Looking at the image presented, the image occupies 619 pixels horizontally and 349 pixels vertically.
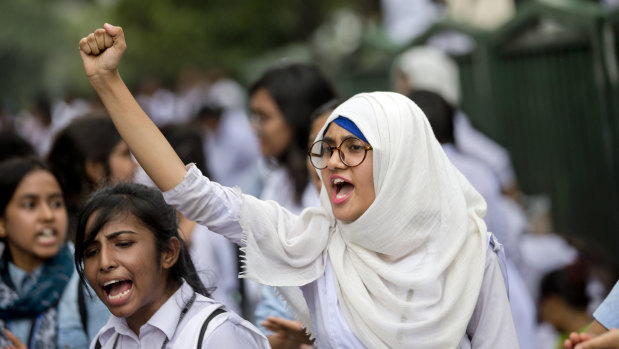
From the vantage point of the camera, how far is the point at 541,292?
5562 millimetres

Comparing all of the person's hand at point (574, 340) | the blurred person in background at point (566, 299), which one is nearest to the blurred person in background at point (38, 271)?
the person's hand at point (574, 340)

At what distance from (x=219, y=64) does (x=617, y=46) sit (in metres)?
14.6

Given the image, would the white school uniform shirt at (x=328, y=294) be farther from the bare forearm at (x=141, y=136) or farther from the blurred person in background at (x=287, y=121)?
the blurred person in background at (x=287, y=121)

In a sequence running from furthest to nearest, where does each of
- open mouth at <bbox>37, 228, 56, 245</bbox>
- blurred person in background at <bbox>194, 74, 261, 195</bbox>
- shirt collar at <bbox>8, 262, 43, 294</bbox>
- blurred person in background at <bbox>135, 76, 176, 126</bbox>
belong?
1. blurred person in background at <bbox>135, 76, 176, 126</bbox>
2. blurred person in background at <bbox>194, 74, 261, 195</bbox>
3. open mouth at <bbox>37, 228, 56, 245</bbox>
4. shirt collar at <bbox>8, 262, 43, 294</bbox>

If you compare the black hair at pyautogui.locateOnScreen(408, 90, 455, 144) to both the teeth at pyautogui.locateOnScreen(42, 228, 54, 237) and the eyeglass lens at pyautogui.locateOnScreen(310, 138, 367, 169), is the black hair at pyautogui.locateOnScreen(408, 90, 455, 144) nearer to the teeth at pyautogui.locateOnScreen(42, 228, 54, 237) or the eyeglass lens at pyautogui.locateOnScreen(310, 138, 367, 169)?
the eyeglass lens at pyautogui.locateOnScreen(310, 138, 367, 169)

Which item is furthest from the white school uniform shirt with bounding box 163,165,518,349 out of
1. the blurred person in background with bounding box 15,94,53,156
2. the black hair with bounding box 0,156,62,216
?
the blurred person in background with bounding box 15,94,53,156

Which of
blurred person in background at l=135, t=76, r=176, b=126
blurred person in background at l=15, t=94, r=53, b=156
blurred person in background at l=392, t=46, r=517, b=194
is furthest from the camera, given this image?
blurred person in background at l=135, t=76, r=176, b=126

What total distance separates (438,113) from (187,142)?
5.21 ft

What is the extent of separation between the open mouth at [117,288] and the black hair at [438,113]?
6.72 feet

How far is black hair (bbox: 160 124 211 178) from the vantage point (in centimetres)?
507

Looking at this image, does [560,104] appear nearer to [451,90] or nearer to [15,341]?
[451,90]

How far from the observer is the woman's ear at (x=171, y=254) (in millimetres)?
3141

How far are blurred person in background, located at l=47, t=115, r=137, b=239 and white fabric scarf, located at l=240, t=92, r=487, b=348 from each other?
199cm

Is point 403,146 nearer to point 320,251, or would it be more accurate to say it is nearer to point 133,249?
point 320,251
